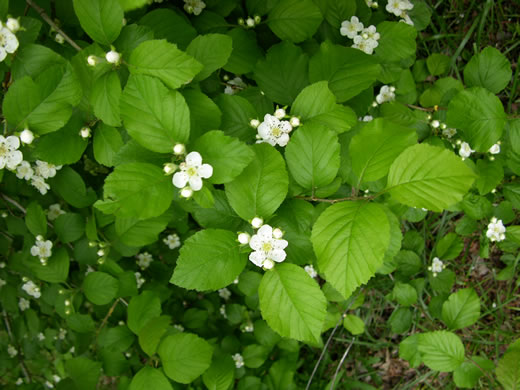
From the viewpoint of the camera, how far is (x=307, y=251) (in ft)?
4.72

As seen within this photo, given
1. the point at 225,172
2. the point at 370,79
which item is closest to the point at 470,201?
the point at 370,79

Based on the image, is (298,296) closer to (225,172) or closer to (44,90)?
(225,172)

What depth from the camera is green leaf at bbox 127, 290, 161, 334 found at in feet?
6.73

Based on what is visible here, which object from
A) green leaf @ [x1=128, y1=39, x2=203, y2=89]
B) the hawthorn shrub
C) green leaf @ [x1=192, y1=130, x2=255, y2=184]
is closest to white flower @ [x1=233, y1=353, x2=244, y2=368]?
the hawthorn shrub

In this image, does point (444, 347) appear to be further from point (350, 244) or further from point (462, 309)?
point (350, 244)

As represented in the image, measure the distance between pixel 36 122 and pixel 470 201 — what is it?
93.7 inches

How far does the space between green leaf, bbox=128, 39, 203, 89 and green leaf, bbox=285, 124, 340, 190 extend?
1.37 ft

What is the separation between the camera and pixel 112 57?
1.24 metres

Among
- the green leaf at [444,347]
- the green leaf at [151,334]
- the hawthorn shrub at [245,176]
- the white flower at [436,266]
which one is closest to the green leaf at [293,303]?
the hawthorn shrub at [245,176]

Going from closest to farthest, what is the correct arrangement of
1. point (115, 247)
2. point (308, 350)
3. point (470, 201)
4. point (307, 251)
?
1. point (307, 251)
2. point (115, 247)
3. point (470, 201)
4. point (308, 350)

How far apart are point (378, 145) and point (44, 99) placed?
3.74 feet

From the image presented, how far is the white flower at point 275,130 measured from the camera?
4.63 ft

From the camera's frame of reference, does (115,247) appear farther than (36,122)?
Yes

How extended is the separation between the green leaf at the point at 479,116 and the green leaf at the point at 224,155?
48.1 inches
